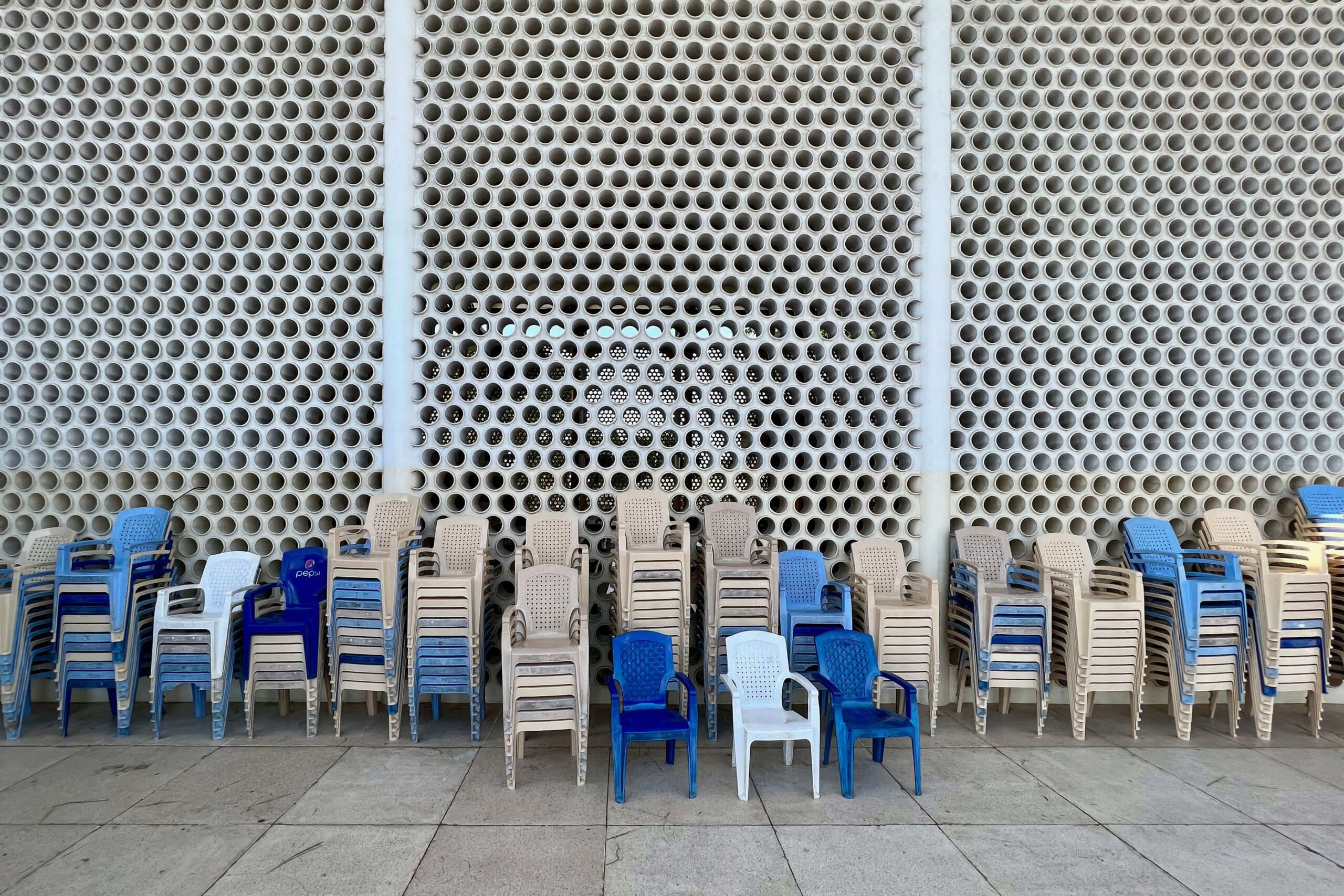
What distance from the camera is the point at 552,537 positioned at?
19.1 ft

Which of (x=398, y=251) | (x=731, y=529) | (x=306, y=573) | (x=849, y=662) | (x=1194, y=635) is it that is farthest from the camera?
(x=398, y=251)

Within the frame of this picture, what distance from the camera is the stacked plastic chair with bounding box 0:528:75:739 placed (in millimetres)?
5055

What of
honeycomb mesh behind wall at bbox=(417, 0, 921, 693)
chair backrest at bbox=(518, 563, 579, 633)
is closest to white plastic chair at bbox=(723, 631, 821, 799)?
chair backrest at bbox=(518, 563, 579, 633)

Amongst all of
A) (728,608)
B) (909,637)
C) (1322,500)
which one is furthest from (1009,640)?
(1322,500)

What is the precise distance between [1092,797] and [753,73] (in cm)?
611

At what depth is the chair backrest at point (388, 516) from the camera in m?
5.73

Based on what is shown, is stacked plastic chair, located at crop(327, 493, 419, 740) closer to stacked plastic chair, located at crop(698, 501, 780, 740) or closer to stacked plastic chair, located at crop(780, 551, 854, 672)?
stacked plastic chair, located at crop(698, 501, 780, 740)

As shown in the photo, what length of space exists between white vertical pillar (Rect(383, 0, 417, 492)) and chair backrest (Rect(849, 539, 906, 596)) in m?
3.84

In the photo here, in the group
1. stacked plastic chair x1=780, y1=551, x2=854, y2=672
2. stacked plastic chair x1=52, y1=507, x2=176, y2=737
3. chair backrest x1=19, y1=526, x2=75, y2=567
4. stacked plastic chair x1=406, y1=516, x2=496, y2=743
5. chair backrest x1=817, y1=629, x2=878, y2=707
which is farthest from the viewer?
chair backrest x1=19, y1=526, x2=75, y2=567

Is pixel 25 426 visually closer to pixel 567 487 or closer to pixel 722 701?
pixel 567 487

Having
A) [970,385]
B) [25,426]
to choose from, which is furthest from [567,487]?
[25,426]

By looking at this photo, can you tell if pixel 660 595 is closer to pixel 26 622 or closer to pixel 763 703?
pixel 763 703

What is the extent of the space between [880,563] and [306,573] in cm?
463

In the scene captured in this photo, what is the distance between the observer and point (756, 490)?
20.4 feet
